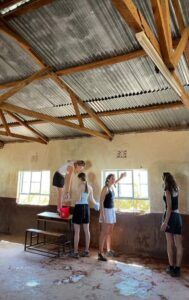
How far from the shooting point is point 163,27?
1995 millimetres

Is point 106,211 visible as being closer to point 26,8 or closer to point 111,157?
point 111,157

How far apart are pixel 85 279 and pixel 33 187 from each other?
373cm

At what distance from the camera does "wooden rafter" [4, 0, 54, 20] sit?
2.95 meters

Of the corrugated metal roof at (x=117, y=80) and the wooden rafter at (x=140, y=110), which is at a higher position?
the corrugated metal roof at (x=117, y=80)

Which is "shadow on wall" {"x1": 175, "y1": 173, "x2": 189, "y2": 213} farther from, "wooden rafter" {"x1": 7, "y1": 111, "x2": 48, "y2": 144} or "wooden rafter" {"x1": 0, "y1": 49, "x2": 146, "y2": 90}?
"wooden rafter" {"x1": 7, "y1": 111, "x2": 48, "y2": 144}

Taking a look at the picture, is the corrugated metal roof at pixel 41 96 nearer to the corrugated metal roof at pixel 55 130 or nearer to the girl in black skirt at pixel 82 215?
the corrugated metal roof at pixel 55 130

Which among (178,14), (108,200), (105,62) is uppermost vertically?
(178,14)

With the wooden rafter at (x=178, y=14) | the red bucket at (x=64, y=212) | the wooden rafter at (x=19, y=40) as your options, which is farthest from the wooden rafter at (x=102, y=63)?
the red bucket at (x=64, y=212)

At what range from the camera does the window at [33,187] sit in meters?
6.61

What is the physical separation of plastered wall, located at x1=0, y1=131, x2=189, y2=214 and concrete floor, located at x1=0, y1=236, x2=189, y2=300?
140 cm

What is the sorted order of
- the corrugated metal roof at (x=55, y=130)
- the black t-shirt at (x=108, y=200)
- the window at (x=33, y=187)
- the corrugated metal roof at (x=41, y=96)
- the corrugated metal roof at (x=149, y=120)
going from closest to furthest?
the corrugated metal roof at (x=41, y=96), the corrugated metal roof at (x=149, y=120), the black t-shirt at (x=108, y=200), the corrugated metal roof at (x=55, y=130), the window at (x=33, y=187)

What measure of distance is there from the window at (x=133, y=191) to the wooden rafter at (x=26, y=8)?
12.5ft

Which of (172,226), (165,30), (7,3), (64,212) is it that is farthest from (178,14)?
(64,212)

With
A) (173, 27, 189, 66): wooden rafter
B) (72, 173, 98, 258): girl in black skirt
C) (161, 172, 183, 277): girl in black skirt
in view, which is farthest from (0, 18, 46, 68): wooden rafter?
(161, 172, 183, 277): girl in black skirt
